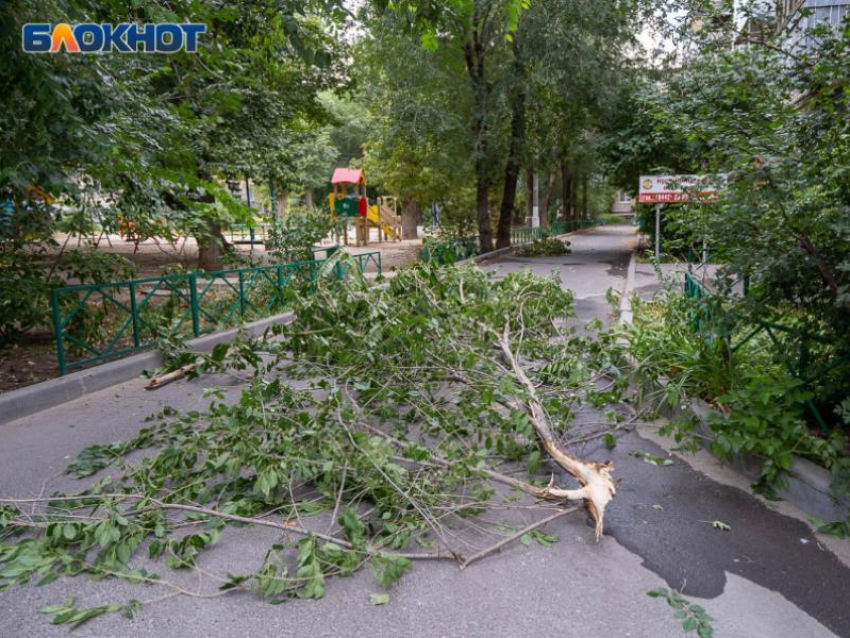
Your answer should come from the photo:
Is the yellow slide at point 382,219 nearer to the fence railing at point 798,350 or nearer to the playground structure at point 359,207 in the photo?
the playground structure at point 359,207

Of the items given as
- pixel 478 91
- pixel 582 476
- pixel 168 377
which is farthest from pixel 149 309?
pixel 478 91

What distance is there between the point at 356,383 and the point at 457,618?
244 cm

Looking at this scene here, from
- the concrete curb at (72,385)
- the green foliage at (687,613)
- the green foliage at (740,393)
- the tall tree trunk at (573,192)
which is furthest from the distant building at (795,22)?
the tall tree trunk at (573,192)

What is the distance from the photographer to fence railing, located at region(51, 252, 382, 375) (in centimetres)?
719

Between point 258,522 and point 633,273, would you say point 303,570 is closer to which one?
point 258,522

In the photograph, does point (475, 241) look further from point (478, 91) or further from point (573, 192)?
point (573, 192)

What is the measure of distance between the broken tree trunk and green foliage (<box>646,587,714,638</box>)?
1.72ft

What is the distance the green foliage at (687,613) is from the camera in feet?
8.86

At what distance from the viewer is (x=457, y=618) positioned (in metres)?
2.83

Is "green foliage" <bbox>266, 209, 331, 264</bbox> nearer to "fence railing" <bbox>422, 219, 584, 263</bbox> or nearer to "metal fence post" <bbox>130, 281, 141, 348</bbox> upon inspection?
"fence railing" <bbox>422, 219, 584, 263</bbox>

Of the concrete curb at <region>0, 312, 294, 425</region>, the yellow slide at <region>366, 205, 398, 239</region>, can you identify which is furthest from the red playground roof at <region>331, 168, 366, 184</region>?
the concrete curb at <region>0, 312, 294, 425</region>

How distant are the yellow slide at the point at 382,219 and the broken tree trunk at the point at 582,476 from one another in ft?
105

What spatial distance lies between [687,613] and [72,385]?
614cm

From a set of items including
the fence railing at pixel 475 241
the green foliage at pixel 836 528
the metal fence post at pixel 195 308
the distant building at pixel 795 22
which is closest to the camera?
the green foliage at pixel 836 528
